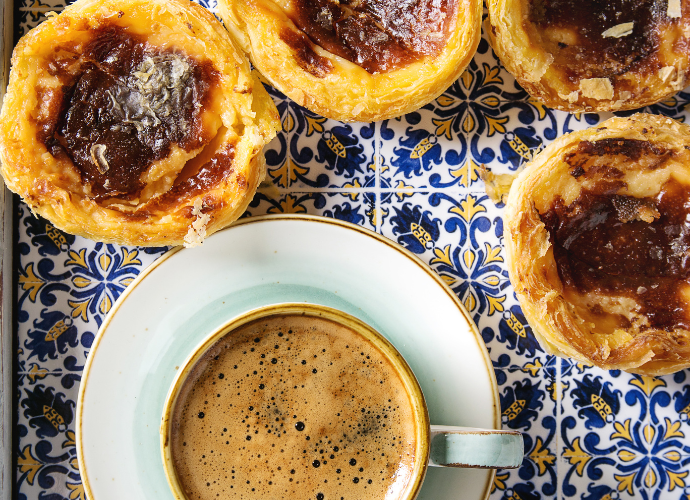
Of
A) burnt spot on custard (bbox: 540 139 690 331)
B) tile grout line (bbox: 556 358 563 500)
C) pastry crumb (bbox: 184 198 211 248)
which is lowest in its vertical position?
tile grout line (bbox: 556 358 563 500)

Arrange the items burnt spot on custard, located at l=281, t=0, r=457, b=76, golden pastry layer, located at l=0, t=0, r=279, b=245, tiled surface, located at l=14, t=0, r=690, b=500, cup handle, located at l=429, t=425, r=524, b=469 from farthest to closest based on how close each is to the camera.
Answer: tiled surface, located at l=14, t=0, r=690, b=500
burnt spot on custard, located at l=281, t=0, r=457, b=76
golden pastry layer, located at l=0, t=0, r=279, b=245
cup handle, located at l=429, t=425, r=524, b=469

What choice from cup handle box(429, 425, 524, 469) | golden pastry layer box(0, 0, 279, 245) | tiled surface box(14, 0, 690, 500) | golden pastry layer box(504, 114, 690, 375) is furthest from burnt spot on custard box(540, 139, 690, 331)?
golden pastry layer box(0, 0, 279, 245)

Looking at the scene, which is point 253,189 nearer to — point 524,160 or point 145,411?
point 145,411

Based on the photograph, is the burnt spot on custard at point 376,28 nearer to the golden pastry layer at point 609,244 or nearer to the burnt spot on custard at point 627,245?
the golden pastry layer at point 609,244

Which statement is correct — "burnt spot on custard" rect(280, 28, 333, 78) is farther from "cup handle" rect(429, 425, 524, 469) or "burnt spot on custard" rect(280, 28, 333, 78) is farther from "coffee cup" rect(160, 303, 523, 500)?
"cup handle" rect(429, 425, 524, 469)

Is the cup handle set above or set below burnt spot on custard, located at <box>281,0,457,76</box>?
below

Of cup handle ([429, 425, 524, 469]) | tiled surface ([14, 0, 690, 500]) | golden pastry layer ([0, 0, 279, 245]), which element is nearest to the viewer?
cup handle ([429, 425, 524, 469])

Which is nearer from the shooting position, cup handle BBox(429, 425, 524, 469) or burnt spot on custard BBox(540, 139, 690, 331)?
cup handle BBox(429, 425, 524, 469)
